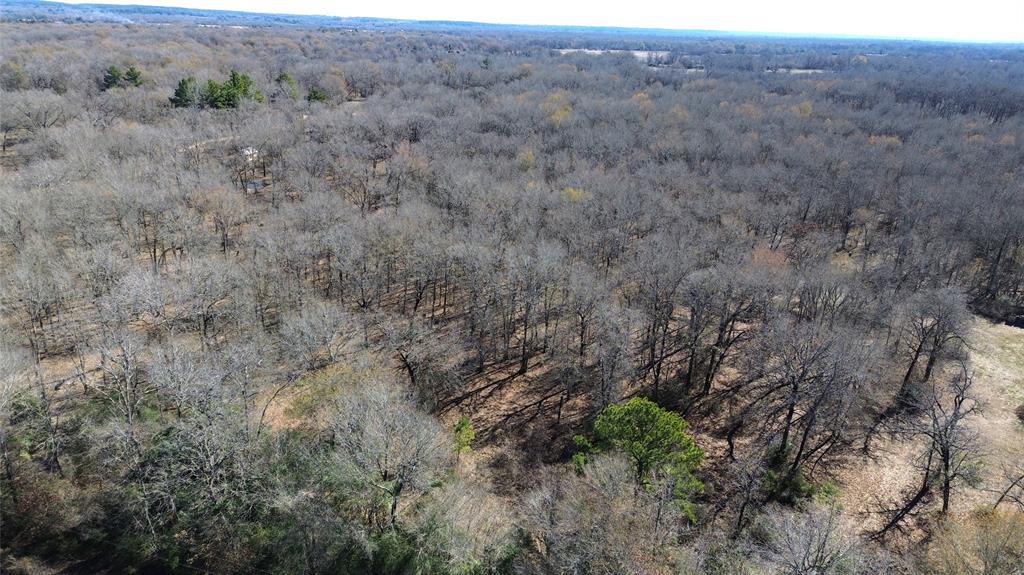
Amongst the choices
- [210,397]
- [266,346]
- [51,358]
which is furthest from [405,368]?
[51,358]

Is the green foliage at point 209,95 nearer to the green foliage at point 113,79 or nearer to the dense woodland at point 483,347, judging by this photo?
the dense woodland at point 483,347

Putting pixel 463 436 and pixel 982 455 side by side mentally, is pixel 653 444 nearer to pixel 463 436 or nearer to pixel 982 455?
pixel 463 436

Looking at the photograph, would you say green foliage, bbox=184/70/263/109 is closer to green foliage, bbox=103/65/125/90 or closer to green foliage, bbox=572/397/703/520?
green foliage, bbox=103/65/125/90

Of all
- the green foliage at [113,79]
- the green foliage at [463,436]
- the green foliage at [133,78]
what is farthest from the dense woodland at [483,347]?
the green foliage at [133,78]

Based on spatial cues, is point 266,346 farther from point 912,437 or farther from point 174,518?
point 912,437

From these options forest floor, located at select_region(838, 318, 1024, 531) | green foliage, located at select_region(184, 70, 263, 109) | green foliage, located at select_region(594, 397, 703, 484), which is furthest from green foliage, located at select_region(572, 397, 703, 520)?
green foliage, located at select_region(184, 70, 263, 109)

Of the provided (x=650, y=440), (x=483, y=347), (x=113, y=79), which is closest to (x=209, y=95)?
(x=113, y=79)
